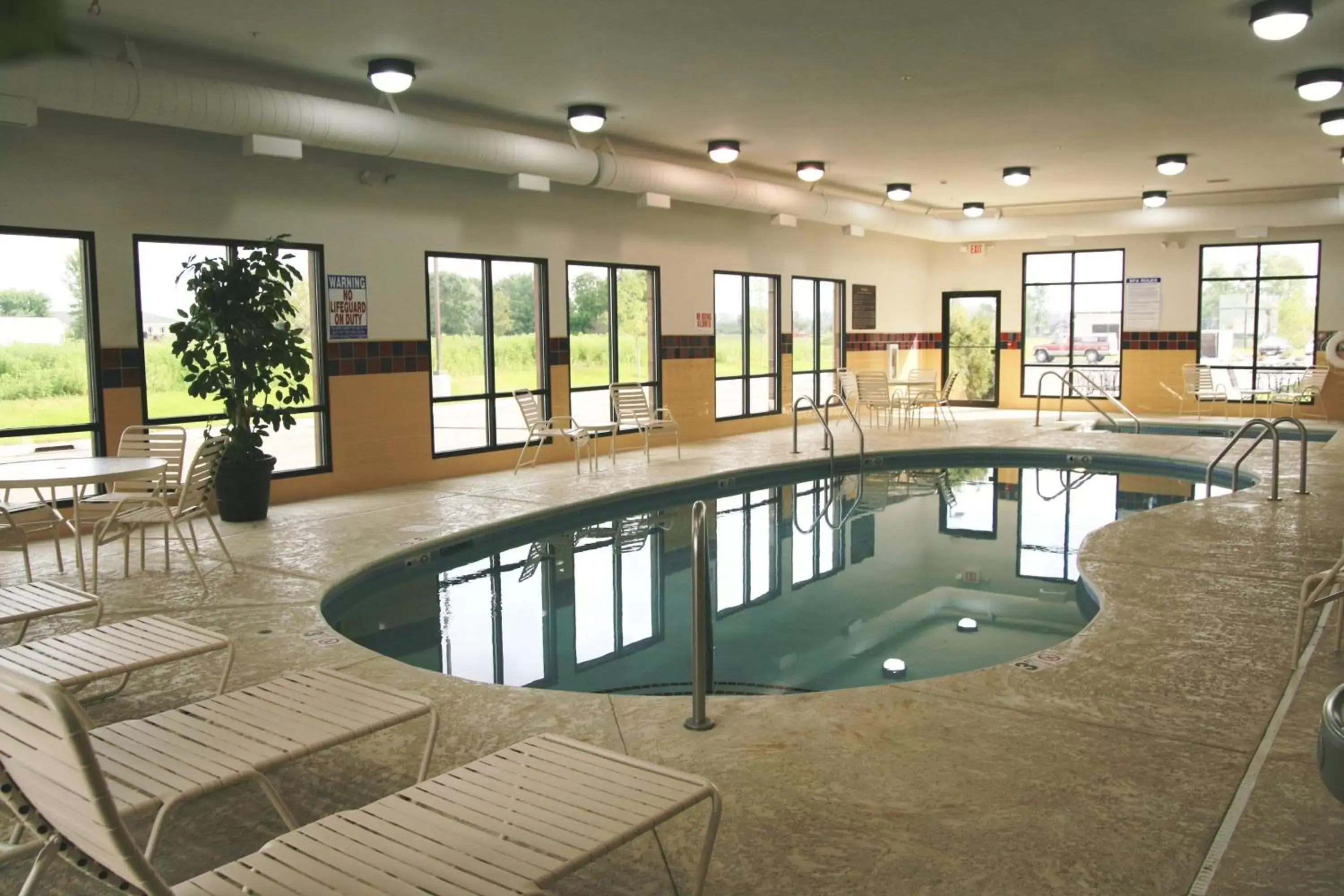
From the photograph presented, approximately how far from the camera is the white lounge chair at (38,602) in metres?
3.70

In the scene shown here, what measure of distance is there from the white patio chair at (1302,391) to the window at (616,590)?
10.3 meters

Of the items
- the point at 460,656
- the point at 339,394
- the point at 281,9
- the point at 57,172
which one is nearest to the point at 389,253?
the point at 339,394

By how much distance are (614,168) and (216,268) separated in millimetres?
3769

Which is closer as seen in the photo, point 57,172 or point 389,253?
point 57,172

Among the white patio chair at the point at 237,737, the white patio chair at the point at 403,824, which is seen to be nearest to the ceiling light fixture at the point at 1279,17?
the white patio chair at the point at 403,824

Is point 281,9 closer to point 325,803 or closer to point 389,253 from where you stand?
point 389,253

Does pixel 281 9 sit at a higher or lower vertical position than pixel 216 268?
higher

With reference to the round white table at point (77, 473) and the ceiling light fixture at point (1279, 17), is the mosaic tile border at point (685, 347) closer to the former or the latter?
the round white table at point (77, 473)

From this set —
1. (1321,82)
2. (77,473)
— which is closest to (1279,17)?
(1321,82)

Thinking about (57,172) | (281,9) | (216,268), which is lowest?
(216,268)

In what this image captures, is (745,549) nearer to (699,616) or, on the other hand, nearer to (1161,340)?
(699,616)

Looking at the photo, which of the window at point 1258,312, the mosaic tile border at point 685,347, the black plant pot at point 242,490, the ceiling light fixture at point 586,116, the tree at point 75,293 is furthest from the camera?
the window at point 1258,312

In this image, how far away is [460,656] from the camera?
17.0 ft

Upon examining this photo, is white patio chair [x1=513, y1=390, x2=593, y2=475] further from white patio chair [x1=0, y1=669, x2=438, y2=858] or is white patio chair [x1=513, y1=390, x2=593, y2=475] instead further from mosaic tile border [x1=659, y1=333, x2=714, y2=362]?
white patio chair [x1=0, y1=669, x2=438, y2=858]
